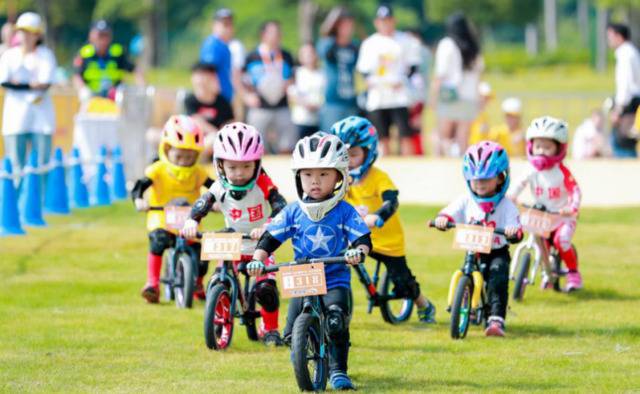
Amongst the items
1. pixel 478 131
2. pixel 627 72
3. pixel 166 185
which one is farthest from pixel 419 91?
pixel 166 185

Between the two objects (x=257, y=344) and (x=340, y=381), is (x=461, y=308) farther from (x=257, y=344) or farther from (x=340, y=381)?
(x=340, y=381)

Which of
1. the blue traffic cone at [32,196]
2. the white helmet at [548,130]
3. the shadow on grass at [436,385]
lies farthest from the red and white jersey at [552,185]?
the blue traffic cone at [32,196]

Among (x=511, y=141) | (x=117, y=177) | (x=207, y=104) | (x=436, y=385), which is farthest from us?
(x=511, y=141)

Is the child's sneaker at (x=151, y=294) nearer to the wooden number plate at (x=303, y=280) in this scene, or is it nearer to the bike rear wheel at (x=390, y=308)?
the bike rear wheel at (x=390, y=308)

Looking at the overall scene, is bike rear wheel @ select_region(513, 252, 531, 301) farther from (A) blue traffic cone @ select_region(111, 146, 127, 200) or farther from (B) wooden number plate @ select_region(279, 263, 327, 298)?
(A) blue traffic cone @ select_region(111, 146, 127, 200)

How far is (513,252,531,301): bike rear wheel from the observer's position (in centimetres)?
1422

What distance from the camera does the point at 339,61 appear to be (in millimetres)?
23203

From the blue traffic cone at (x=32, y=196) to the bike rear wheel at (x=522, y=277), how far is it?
7046mm

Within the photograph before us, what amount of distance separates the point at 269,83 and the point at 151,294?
1066 cm

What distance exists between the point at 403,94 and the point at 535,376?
12458mm

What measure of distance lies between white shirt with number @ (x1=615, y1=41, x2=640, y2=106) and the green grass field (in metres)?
6.14

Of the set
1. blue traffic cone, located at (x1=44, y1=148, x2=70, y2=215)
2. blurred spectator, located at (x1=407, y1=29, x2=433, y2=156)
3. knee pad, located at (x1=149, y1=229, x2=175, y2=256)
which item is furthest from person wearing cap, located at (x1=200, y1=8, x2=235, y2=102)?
knee pad, located at (x1=149, y1=229, x2=175, y2=256)

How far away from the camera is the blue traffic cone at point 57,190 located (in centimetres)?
2039

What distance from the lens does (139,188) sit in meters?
13.9
